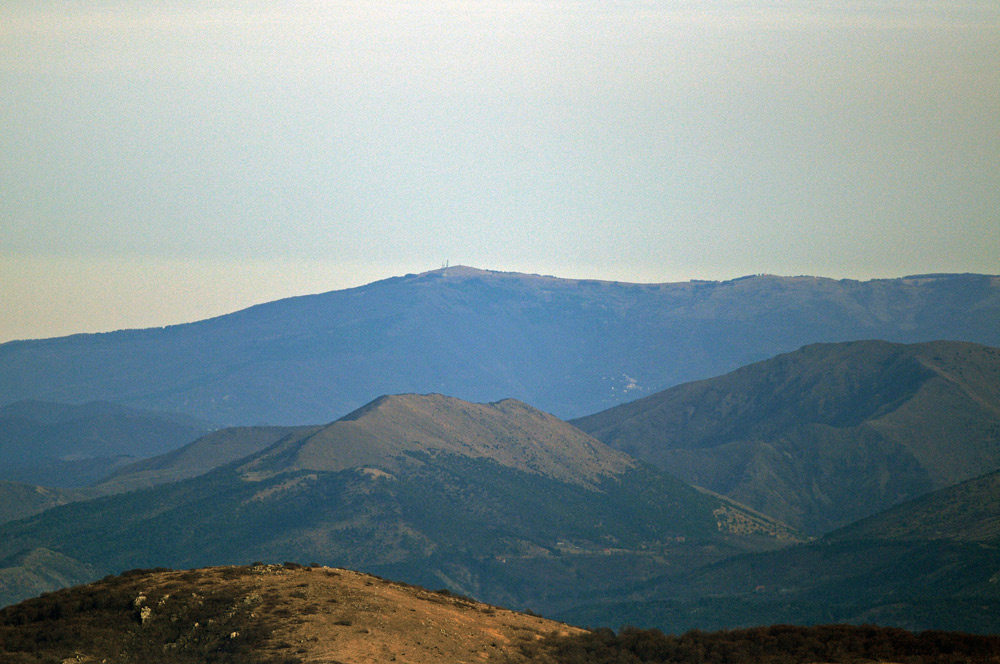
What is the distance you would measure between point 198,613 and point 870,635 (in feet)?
116

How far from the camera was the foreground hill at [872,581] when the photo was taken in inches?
5443

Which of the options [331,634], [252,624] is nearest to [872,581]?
[331,634]

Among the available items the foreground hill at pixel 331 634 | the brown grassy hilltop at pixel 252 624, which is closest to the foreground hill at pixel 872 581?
the foreground hill at pixel 331 634

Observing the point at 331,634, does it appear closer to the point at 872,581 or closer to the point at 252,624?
the point at 252,624

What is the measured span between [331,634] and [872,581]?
393ft

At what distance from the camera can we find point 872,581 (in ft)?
536

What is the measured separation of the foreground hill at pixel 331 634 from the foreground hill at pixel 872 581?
69.6 m

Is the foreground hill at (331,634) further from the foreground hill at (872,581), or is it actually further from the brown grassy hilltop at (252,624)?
the foreground hill at (872,581)

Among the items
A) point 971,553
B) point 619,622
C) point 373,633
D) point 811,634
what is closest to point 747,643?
point 811,634

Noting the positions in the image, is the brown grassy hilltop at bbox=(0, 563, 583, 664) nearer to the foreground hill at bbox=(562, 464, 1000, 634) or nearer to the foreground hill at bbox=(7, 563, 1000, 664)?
the foreground hill at bbox=(7, 563, 1000, 664)

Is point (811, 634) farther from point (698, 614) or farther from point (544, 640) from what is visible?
point (698, 614)

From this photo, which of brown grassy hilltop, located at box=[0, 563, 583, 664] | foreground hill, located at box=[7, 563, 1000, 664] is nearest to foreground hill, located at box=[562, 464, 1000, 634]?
foreground hill, located at box=[7, 563, 1000, 664]

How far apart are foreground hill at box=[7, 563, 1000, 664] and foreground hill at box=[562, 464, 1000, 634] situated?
6960cm

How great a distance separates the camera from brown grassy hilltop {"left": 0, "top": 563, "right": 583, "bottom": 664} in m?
58.6
